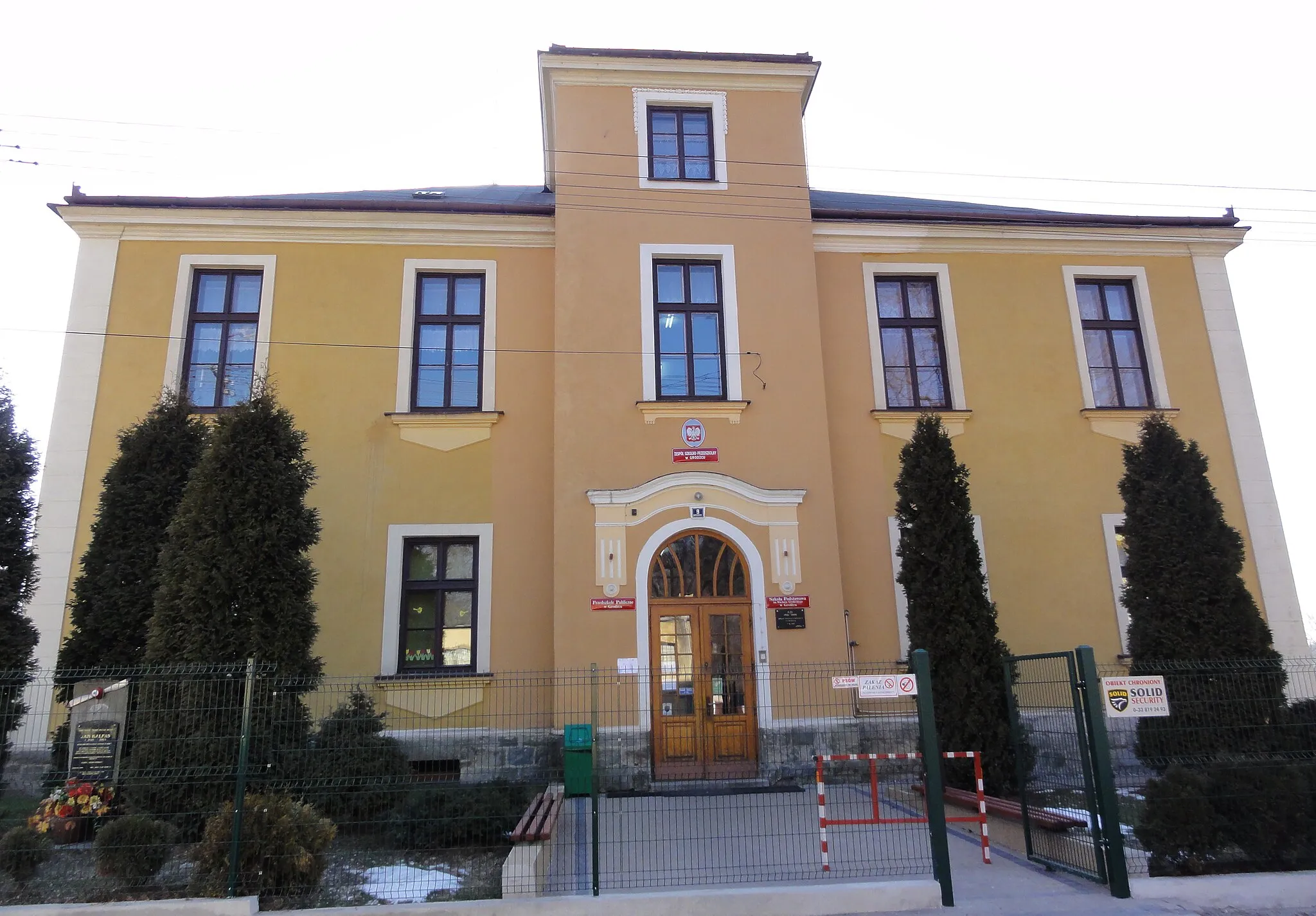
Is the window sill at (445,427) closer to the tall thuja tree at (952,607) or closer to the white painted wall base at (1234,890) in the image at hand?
the tall thuja tree at (952,607)

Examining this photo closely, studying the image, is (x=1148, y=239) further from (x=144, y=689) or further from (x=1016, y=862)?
(x=144, y=689)

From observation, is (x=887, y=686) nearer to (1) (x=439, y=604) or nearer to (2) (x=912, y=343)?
(1) (x=439, y=604)

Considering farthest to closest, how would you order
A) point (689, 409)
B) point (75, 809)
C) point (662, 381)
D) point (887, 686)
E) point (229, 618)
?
point (662, 381) < point (689, 409) < point (229, 618) < point (75, 809) < point (887, 686)

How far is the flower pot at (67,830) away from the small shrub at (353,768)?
205 cm

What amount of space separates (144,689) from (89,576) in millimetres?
3049

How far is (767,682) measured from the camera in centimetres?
1154

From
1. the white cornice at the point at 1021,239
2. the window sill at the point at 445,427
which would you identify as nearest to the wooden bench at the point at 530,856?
the window sill at the point at 445,427

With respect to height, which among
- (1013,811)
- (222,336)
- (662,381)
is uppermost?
(222,336)

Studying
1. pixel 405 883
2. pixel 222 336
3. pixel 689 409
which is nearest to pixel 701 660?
pixel 689 409

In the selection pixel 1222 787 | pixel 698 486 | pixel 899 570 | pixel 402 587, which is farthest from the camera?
pixel 899 570

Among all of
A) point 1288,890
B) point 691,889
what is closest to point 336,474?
point 691,889

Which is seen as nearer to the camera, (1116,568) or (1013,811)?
(1013,811)

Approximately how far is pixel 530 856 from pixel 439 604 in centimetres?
626

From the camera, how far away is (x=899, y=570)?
1303 centimetres
